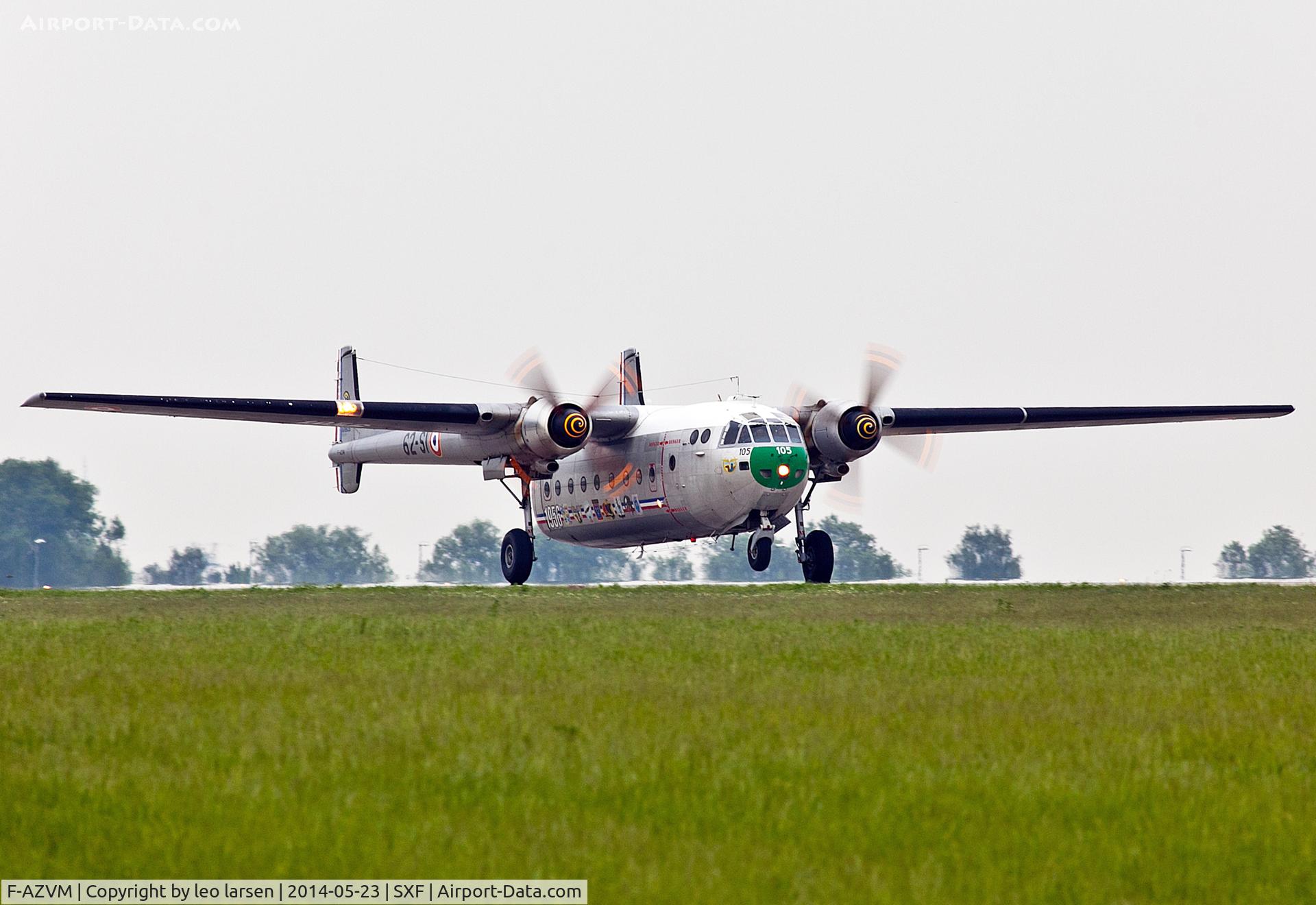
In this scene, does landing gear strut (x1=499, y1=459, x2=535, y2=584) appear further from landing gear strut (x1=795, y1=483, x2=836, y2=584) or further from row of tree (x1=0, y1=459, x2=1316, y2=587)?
row of tree (x1=0, y1=459, x2=1316, y2=587)

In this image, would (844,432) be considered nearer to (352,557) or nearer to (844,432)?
(844,432)

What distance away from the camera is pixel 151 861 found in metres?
7.92

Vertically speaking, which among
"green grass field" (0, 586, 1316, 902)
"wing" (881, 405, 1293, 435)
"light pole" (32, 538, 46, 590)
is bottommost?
"green grass field" (0, 586, 1316, 902)

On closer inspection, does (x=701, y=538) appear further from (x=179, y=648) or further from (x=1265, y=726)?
(x=1265, y=726)

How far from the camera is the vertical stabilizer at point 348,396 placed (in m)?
47.8

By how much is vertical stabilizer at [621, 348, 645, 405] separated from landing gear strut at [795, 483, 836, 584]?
6.85 meters

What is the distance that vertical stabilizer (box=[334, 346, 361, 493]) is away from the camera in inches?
1880

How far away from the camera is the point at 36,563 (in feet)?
364

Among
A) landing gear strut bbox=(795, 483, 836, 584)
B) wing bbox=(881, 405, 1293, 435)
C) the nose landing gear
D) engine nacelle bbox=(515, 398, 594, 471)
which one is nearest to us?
engine nacelle bbox=(515, 398, 594, 471)

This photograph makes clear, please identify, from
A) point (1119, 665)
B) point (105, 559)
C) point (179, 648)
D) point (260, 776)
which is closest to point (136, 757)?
point (260, 776)

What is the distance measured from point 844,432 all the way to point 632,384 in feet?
25.8

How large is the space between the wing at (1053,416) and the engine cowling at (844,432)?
8.78 ft

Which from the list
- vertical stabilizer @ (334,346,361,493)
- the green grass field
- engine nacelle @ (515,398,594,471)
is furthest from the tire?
the green grass field

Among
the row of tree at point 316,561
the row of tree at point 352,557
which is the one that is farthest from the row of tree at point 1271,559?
the row of tree at point 316,561
